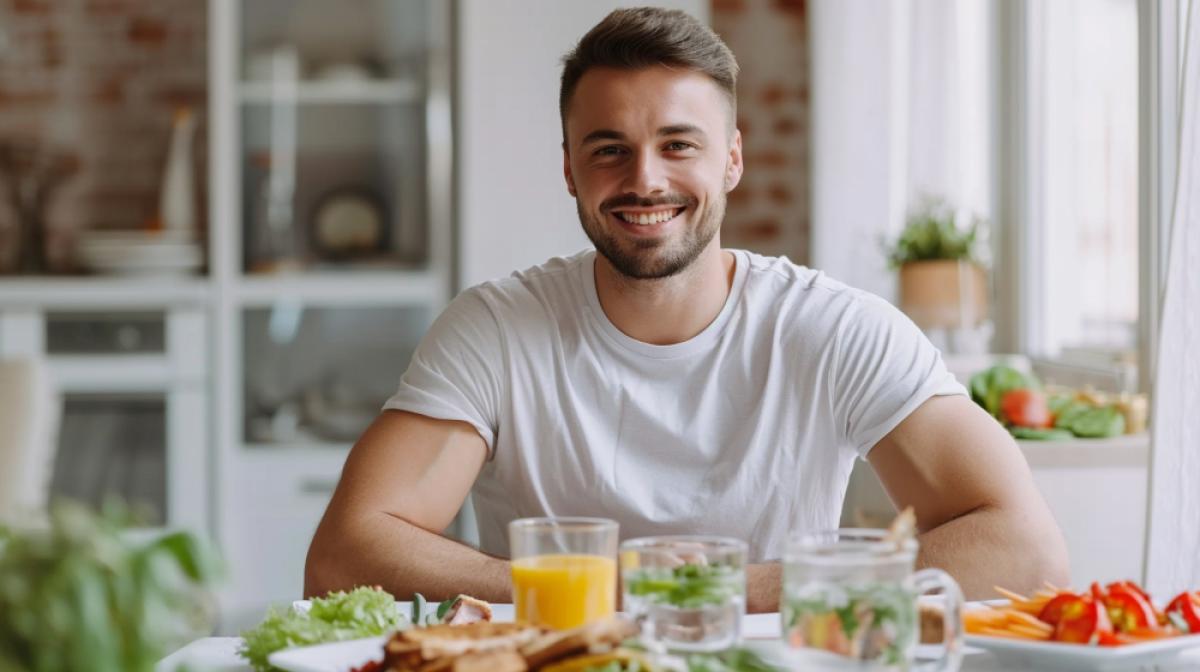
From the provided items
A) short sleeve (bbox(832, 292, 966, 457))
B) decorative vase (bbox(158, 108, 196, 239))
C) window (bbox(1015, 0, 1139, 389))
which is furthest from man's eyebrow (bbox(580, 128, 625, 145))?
decorative vase (bbox(158, 108, 196, 239))

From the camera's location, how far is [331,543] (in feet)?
5.40

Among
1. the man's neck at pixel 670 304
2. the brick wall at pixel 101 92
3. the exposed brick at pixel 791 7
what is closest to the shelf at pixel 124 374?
the brick wall at pixel 101 92

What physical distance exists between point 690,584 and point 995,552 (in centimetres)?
64

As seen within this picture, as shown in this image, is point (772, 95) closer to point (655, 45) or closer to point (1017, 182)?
point (1017, 182)

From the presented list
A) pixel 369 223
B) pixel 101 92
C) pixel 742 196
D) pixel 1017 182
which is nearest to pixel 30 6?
pixel 101 92

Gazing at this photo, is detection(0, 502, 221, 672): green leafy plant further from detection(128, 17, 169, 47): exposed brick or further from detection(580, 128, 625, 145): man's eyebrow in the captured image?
detection(128, 17, 169, 47): exposed brick

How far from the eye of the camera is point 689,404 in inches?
70.6

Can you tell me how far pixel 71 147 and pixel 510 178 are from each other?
1.40 m

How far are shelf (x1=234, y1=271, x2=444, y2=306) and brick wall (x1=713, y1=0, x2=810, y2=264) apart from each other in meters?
0.93

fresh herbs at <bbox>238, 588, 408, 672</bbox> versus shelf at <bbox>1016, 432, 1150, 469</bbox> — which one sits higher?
fresh herbs at <bbox>238, 588, 408, 672</bbox>

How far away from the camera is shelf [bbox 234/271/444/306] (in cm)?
382

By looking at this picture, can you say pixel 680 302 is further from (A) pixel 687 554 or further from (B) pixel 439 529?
(A) pixel 687 554

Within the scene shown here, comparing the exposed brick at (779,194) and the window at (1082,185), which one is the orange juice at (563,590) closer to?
the window at (1082,185)

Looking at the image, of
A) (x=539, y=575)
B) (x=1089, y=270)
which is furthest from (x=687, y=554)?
(x=1089, y=270)
